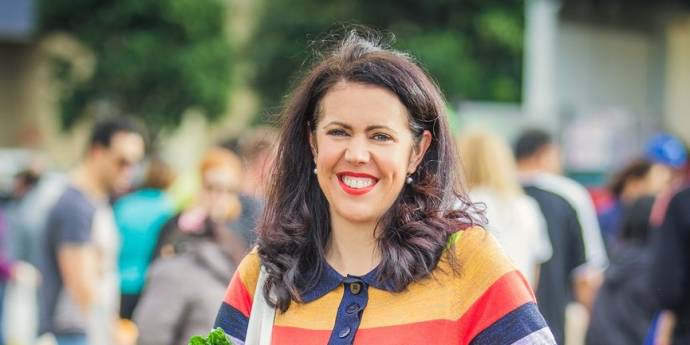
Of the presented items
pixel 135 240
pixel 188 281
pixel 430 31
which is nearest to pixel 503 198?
pixel 188 281

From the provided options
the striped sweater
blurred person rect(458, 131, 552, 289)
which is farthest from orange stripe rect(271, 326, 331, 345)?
blurred person rect(458, 131, 552, 289)

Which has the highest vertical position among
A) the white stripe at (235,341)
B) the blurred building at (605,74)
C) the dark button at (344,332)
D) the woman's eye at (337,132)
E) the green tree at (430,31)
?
the green tree at (430,31)

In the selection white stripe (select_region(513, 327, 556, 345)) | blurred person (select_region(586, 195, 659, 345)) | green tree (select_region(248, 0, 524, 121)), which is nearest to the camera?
white stripe (select_region(513, 327, 556, 345))

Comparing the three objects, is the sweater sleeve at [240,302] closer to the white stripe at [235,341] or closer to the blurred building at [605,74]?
the white stripe at [235,341]

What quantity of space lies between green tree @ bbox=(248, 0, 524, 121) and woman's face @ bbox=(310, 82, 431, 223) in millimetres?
28435

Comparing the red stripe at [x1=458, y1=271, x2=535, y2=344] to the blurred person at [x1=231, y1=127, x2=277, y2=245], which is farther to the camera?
the blurred person at [x1=231, y1=127, x2=277, y2=245]

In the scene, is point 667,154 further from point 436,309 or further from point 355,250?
point 436,309

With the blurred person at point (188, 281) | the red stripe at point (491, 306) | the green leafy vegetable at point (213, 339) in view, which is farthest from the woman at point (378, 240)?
the blurred person at point (188, 281)

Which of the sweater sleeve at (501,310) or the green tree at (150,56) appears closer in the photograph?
the sweater sleeve at (501,310)

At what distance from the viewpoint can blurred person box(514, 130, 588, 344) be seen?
6699 mm

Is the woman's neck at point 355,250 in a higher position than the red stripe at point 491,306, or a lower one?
higher

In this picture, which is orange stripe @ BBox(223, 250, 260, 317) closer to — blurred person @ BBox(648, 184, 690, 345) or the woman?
the woman

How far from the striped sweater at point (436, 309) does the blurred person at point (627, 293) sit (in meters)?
4.06

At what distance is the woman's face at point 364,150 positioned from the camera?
2934 mm
